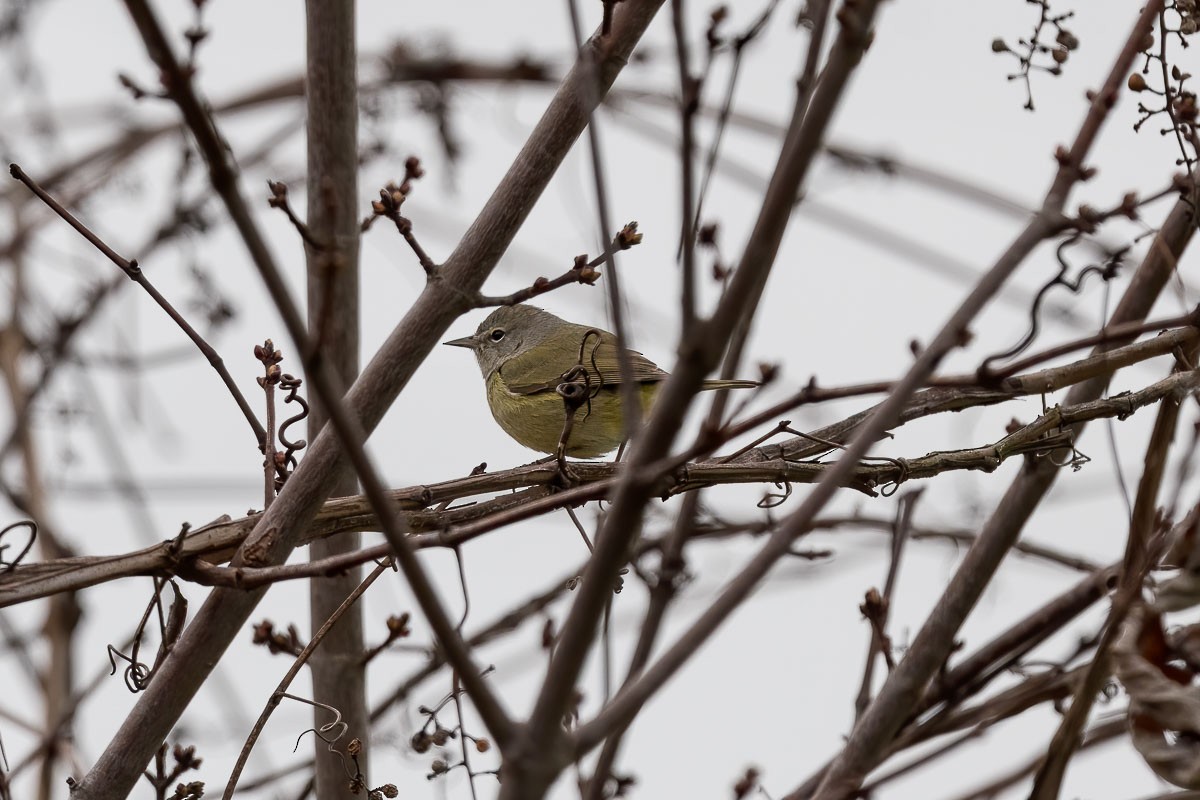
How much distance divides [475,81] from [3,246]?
2.26 metres

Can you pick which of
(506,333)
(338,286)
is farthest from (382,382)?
(506,333)

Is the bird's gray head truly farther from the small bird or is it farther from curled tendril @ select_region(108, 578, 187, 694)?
curled tendril @ select_region(108, 578, 187, 694)

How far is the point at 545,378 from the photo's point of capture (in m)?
4.87

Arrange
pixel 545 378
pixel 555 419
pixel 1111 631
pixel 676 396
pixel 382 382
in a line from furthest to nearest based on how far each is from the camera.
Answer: pixel 545 378 < pixel 555 419 < pixel 382 382 < pixel 1111 631 < pixel 676 396

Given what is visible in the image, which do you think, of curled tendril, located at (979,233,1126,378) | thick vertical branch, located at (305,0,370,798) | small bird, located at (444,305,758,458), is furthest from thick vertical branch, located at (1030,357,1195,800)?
small bird, located at (444,305,758,458)

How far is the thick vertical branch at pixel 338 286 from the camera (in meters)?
3.05

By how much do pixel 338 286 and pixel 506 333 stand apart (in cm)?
307

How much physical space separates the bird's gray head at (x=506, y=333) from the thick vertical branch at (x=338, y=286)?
227 cm

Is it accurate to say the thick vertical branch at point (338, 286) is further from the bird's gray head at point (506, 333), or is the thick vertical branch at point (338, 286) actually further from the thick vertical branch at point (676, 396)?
the bird's gray head at point (506, 333)

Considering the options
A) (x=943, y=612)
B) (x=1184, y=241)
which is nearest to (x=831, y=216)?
(x=1184, y=241)

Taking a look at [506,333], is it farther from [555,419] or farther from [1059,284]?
[1059,284]

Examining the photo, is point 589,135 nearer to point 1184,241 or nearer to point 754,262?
point 754,262

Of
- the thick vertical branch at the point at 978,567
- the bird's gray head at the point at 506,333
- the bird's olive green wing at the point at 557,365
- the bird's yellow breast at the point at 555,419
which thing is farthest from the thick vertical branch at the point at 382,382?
the bird's gray head at the point at 506,333

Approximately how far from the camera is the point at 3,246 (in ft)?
18.5
